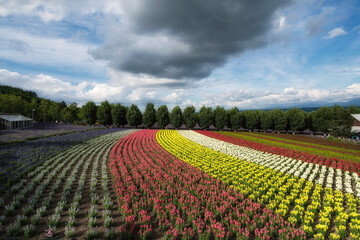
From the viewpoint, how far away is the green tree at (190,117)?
216 feet

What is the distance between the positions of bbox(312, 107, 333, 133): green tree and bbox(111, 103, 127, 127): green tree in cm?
7559

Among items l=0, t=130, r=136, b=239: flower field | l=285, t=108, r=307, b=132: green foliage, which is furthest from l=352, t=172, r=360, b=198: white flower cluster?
l=285, t=108, r=307, b=132: green foliage

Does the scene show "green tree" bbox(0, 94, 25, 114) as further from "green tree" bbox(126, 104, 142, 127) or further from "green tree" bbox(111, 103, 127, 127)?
"green tree" bbox(126, 104, 142, 127)

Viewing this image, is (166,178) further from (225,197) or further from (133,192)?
(225,197)

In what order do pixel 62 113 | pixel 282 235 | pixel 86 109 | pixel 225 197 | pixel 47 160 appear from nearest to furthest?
1. pixel 282 235
2. pixel 225 197
3. pixel 47 160
4. pixel 86 109
5. pixel 62 113

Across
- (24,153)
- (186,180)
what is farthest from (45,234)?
(24,153)

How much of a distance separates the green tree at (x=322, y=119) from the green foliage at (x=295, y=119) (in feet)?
14.0

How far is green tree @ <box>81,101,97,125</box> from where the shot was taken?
64750 mm

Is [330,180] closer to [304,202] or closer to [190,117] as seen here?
[304,202]

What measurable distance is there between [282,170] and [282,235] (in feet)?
32.1

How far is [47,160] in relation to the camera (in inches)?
615

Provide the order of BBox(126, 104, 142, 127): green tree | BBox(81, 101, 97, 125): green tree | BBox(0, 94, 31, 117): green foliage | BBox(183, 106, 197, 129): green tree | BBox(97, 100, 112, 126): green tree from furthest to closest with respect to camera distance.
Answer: BBox(183, 106, 197, 129): green tree → BBox(81, 101, 97, 125): green tree → BBox(126, 104, 142, 127): green tree → BBox(97, 100, 112, 126): green tree → BBox(0, 94, 31, 117): green foliage

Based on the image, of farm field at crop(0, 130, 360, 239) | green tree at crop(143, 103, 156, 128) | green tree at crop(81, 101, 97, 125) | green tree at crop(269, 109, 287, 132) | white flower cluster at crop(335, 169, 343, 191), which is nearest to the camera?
farm field at crop(0, 130, 360, 239)

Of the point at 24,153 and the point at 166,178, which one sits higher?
the point at 24,153
